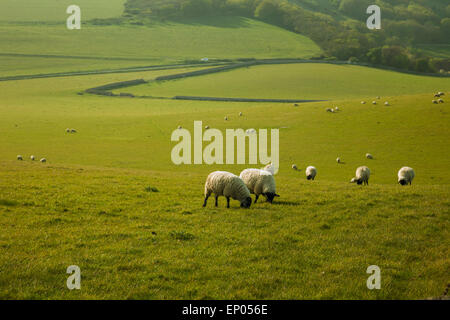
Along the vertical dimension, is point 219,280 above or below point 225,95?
below

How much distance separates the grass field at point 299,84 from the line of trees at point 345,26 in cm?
1243

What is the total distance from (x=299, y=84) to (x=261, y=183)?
7084 centimetres

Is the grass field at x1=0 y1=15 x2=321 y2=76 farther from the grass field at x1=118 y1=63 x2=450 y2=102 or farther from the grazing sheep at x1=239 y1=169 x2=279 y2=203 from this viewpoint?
the grazing sheep at x1=239 y1=169 x2=279 y2=203

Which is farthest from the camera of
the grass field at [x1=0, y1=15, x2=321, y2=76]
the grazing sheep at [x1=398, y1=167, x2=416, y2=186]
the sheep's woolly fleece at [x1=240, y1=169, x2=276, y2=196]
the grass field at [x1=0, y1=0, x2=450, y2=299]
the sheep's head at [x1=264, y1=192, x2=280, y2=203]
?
the grass field at [x1=0, y1=15, x2=321, y2=76]

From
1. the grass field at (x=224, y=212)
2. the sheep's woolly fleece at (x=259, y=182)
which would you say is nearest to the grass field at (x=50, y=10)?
the grass field at (x=224, y=212)

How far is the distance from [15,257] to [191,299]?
431 cm

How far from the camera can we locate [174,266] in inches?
388

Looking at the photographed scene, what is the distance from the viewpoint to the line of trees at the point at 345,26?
4338 inches

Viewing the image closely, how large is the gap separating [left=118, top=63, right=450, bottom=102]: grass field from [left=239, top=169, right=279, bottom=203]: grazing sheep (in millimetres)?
58376

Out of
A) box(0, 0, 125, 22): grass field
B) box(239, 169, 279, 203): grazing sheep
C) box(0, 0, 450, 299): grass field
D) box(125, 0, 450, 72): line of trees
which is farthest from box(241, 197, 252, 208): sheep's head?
box(0, 0, 125, 22): grass field

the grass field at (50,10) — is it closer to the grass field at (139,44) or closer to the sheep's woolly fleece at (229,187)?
the grass field at (139,44)

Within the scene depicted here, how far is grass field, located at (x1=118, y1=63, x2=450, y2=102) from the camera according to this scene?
77.5m
